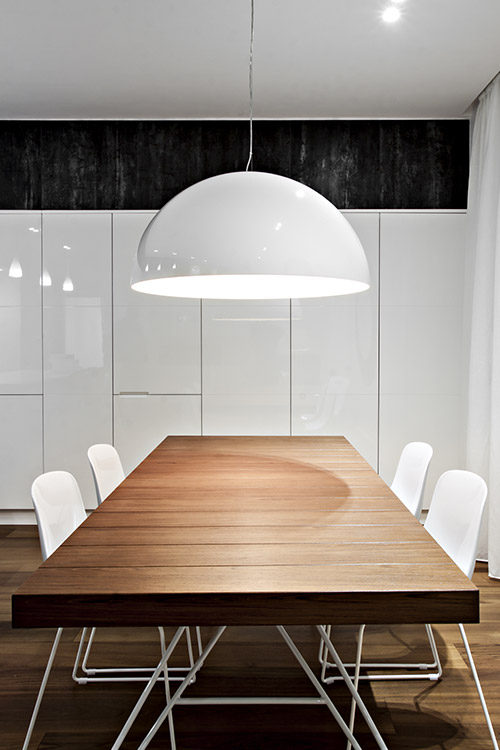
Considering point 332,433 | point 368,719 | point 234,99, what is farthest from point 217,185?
point 332,433

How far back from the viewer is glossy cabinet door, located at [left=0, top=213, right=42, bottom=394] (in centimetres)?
466

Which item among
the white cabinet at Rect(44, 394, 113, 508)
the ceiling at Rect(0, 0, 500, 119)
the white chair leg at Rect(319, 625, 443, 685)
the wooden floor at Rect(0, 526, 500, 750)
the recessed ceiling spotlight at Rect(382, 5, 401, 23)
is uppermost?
the recessed ceiling spotlight at Rect(382, 5, 401, 23)

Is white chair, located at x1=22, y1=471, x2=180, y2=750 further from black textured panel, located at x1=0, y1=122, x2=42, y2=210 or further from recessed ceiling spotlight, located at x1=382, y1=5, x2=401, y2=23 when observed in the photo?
black textured panel, located at x1=0, y1=122, x2=42, y2=210

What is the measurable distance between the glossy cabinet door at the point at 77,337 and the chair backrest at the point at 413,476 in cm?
233

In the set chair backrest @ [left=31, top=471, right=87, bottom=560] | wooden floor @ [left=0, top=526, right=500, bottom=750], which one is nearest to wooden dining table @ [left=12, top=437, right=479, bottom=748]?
chair backrest @ [left=31, top=471, right=87, bottom=560]

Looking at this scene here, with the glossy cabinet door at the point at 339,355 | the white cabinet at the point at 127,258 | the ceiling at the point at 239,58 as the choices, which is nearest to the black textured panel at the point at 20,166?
the ceiling at the point at 239,58

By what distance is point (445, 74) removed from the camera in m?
3.95

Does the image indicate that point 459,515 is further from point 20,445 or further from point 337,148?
point 20,445

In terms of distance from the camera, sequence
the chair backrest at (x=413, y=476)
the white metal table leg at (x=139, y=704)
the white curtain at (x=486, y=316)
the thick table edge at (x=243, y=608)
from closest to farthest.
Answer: the thick table edge at (x=243, y=608) < the white metal table leg at (x=139, y=704) < the chair backrest at (x=413, y=476) < the white curtain at (x=486, y=316)

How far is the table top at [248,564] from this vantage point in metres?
1.47

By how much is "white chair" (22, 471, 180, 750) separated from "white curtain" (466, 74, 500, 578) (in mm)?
2569

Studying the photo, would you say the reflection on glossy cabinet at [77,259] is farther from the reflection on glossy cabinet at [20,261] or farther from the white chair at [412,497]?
the white chair at [412,497]

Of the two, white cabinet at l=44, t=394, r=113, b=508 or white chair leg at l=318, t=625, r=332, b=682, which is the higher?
white cabinet at l=44, t=394, r=113, b=508

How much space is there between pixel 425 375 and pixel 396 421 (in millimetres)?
399
